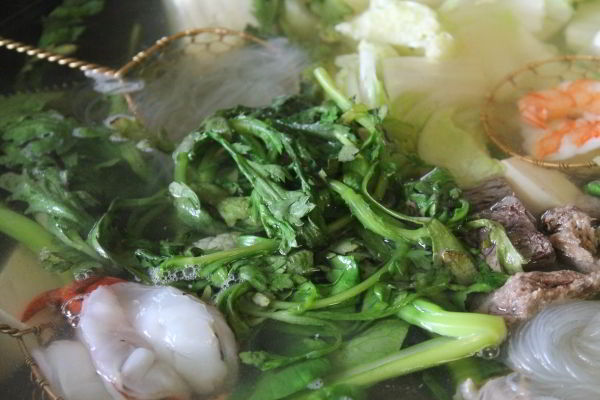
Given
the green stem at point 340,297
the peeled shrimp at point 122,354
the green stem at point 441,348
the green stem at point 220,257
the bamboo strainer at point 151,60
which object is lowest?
the green stem at point 441,348

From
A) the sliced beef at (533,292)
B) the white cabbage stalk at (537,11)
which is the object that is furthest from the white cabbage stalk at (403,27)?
the sliced beef at (533,292)

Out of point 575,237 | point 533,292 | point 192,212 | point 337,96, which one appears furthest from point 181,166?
point 575,237

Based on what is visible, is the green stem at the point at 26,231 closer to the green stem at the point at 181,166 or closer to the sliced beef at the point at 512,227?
the green stem at the point at 181,166

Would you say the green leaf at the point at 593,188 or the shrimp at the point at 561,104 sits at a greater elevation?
the shrimp at the point at 561,104

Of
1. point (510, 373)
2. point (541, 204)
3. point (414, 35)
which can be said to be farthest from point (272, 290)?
point (414, 35)

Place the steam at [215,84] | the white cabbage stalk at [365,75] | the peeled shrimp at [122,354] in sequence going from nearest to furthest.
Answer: the peeled shrimp at [122,354]
the white cabbage stalk at [365,75]
the steam at [215,84]

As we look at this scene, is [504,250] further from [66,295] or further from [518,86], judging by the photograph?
[66,295]
